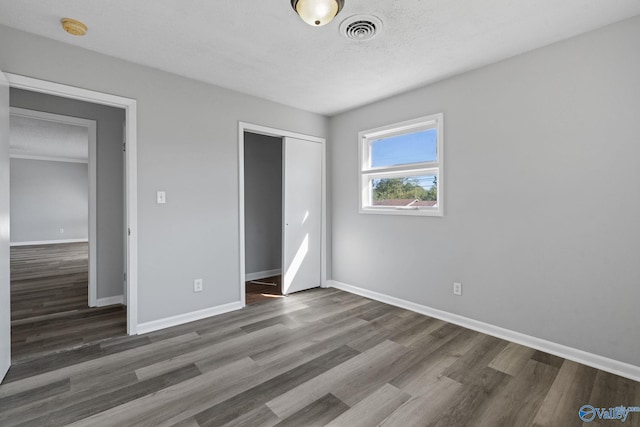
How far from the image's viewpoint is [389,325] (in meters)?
2.98

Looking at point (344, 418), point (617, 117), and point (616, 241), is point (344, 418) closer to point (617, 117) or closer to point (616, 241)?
point (616, 241)

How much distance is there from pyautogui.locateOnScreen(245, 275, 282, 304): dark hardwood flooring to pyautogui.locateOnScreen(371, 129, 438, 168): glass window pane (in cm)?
224

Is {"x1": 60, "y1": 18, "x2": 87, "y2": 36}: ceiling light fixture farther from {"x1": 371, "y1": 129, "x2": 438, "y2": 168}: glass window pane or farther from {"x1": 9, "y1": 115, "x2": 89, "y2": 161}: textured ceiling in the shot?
{"x1": 9, "y1": 115, "x2": 89, "y2": 161}: textured ceiling

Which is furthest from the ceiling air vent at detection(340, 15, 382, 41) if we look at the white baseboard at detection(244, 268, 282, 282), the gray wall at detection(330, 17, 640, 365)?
the white baseboard at detection(244, 268, 282, 282)

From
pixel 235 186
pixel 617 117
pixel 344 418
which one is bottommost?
pixel 344 418

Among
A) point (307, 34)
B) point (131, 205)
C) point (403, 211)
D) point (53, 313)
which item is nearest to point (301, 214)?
point (403, 211)

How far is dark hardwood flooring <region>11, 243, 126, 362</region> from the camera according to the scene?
2.59m

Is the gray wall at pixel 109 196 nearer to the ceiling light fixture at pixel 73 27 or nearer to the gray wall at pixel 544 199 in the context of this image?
the ceiling light fixture at pixel 73 27

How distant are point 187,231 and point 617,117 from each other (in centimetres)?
376

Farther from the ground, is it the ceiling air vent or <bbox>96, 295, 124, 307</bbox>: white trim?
the ceiling air vent

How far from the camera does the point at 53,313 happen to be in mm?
3281

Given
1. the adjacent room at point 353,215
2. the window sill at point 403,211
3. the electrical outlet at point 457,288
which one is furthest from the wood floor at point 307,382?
the window sill at point 403,211

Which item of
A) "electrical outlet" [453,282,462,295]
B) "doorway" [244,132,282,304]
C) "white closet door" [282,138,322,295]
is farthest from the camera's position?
"doorway" [244,132,282,304]

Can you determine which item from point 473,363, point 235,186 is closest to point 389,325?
point 473,363
